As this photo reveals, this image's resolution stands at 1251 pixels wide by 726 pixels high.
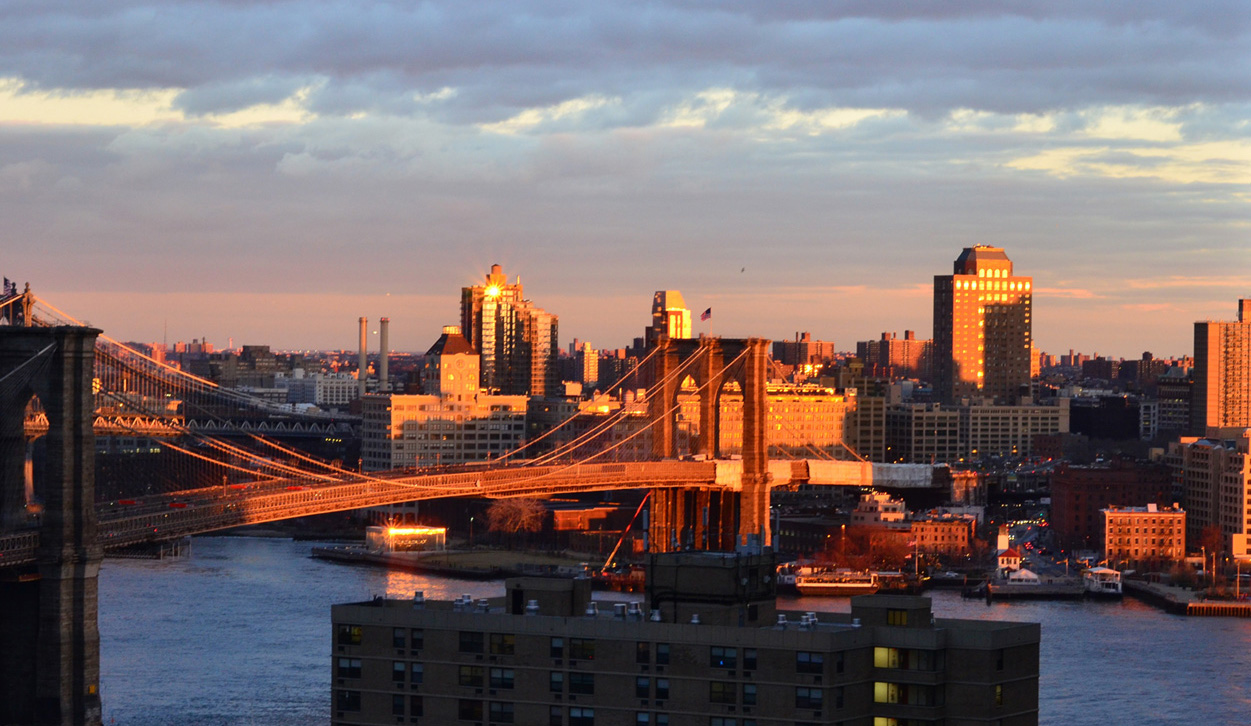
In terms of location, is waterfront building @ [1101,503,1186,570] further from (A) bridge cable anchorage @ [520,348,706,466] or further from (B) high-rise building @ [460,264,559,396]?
(B) high-rise building @ [460,264,559,396]

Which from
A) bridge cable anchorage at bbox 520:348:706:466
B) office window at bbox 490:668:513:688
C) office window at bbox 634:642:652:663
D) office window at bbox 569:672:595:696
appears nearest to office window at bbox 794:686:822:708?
office window at bbox 634:642:652:663

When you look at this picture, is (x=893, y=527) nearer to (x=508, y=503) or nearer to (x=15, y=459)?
(x=508, y=503)

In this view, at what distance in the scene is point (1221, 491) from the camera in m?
72.1

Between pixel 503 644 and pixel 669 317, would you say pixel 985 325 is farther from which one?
pixel 503 644

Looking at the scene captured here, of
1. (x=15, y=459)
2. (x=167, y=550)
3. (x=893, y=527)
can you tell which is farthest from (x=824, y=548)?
(x=15, y=459)

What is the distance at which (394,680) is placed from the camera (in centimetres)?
2122

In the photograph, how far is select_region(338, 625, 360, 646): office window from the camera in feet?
70.4

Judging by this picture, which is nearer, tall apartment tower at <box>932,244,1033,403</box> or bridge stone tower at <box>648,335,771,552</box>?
bridge stone tower at <box>648,335,771,552</box>

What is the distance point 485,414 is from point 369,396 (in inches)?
170

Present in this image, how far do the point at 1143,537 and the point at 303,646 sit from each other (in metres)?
32.2

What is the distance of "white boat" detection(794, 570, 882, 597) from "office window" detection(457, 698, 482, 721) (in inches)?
1644

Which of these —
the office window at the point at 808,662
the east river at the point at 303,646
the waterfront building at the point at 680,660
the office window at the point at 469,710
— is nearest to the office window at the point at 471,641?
the waterfront building at the point at 680,660

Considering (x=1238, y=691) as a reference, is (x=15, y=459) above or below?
above

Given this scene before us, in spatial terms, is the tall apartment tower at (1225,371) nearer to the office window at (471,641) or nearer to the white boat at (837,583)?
the white boat at (837,583)
